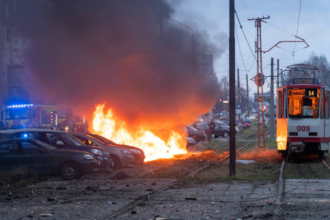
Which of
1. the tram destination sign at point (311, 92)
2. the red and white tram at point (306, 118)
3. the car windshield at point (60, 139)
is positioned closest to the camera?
the car windshield at point (60, 139)

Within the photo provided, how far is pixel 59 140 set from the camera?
13.8 m

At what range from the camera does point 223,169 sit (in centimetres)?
1527

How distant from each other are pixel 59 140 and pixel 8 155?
173 centimetres

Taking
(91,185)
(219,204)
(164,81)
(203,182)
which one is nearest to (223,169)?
(203,182)

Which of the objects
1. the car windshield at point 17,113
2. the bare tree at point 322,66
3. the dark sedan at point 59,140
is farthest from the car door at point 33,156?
the bare tree at point 322,66

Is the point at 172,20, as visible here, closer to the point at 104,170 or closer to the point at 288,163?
the point at 288,163

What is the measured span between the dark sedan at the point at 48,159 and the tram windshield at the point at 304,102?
925 cm

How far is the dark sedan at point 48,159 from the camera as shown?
41.4ft

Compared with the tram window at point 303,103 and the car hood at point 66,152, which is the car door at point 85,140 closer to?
the car hood at point 66,152

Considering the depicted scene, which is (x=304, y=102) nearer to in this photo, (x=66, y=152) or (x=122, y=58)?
(x=122, y=58)

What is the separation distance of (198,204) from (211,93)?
651 inches

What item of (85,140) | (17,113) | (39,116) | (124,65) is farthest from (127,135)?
(17,113)

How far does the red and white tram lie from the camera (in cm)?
1778

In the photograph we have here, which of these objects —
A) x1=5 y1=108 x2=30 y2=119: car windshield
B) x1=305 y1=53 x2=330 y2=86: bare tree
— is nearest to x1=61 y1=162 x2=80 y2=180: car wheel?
x1=5 y1=108 x2=30 y2=119: car windshield
